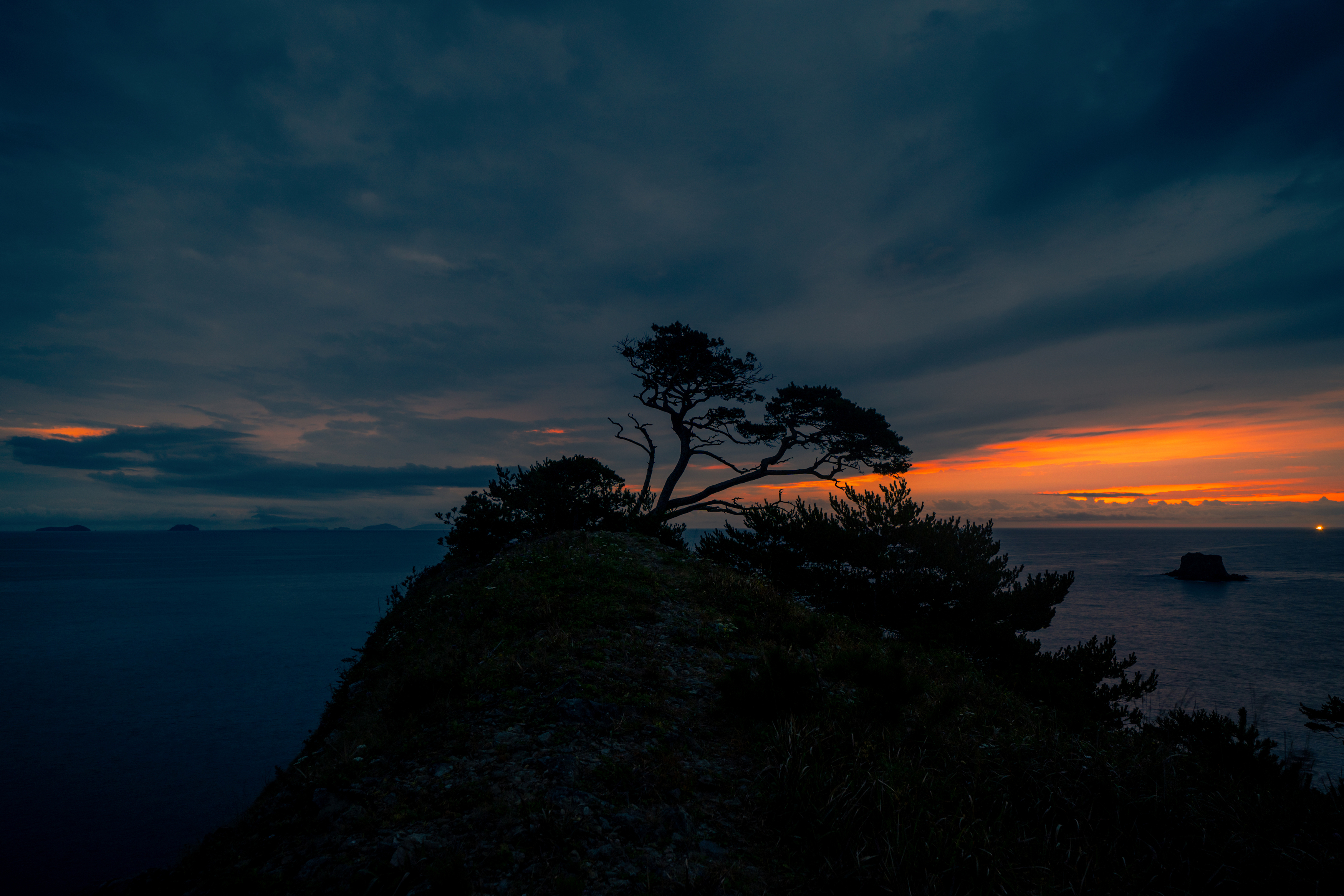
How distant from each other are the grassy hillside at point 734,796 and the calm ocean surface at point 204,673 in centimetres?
386

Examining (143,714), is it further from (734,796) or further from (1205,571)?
(1205,571)

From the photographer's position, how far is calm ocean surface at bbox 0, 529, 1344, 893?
16.0m

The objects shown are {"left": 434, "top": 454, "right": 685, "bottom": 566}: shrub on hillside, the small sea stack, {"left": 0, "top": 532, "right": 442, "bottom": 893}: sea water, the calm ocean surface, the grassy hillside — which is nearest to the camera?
the grassy hillside

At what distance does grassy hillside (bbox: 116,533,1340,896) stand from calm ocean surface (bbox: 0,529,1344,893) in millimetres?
3861

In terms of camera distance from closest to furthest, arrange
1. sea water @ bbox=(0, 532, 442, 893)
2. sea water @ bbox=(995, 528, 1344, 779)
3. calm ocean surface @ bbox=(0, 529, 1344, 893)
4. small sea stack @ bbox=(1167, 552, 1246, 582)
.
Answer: sea water @ bbox=(0, 532, 442, 893) < calm ocean surface @ bbox=(0, 529, 1344, 893) < sea water @ bbox=(995, 528, 1344, 779) < small sea stack @ bbox=(1167, 552, 1246, 582)

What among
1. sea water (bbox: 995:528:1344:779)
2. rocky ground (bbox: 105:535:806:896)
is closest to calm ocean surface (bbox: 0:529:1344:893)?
sea water (bbox: 995:528:1344:779)

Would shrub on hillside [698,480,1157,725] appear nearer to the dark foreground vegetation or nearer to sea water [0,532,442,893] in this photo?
the dark foreground vegetation

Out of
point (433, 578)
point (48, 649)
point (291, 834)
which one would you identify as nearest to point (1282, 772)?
point (291, 834)

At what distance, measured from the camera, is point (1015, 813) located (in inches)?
239

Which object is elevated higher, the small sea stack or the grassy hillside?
Result: the grassy hillside

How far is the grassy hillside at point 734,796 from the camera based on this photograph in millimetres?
5012

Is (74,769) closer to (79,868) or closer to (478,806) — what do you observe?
(79,868)

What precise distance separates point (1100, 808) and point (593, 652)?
279 inches

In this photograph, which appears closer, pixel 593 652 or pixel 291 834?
pixel 291 834
